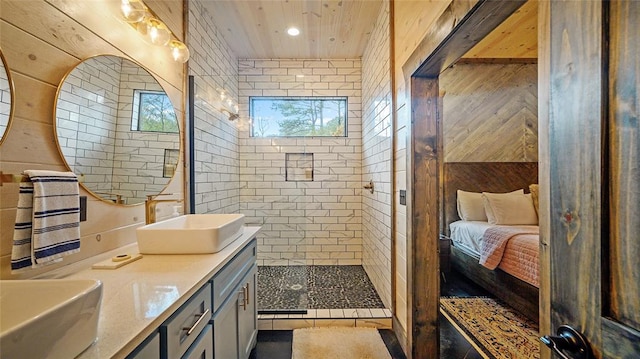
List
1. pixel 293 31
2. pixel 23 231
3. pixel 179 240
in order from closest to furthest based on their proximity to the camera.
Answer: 1. pixel 23 231
2. pixel 179 240
3. pixel 293 31

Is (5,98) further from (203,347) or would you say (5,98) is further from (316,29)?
(316,29)

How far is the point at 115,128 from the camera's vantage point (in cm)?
139

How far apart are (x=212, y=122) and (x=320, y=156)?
4.76ft

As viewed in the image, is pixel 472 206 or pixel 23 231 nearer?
pixel 23 231

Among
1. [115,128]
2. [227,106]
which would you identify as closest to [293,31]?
[227,106]

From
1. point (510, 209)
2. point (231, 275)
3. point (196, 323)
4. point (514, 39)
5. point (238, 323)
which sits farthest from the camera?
point (510, 209)

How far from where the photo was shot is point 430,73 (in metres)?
1.69

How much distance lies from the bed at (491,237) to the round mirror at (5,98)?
3.24 metres

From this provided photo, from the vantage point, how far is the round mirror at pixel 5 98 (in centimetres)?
87

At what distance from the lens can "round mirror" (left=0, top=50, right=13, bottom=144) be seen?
87 centimetres

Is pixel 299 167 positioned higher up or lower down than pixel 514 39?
lower down

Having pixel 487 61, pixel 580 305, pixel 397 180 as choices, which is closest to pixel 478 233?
pixel 397 180

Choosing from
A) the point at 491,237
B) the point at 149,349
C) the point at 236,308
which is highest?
the point at 149,349

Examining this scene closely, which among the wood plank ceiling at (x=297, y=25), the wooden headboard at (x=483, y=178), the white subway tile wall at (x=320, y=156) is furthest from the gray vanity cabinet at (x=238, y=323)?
the wooden headboard at (x=483, y=178)
